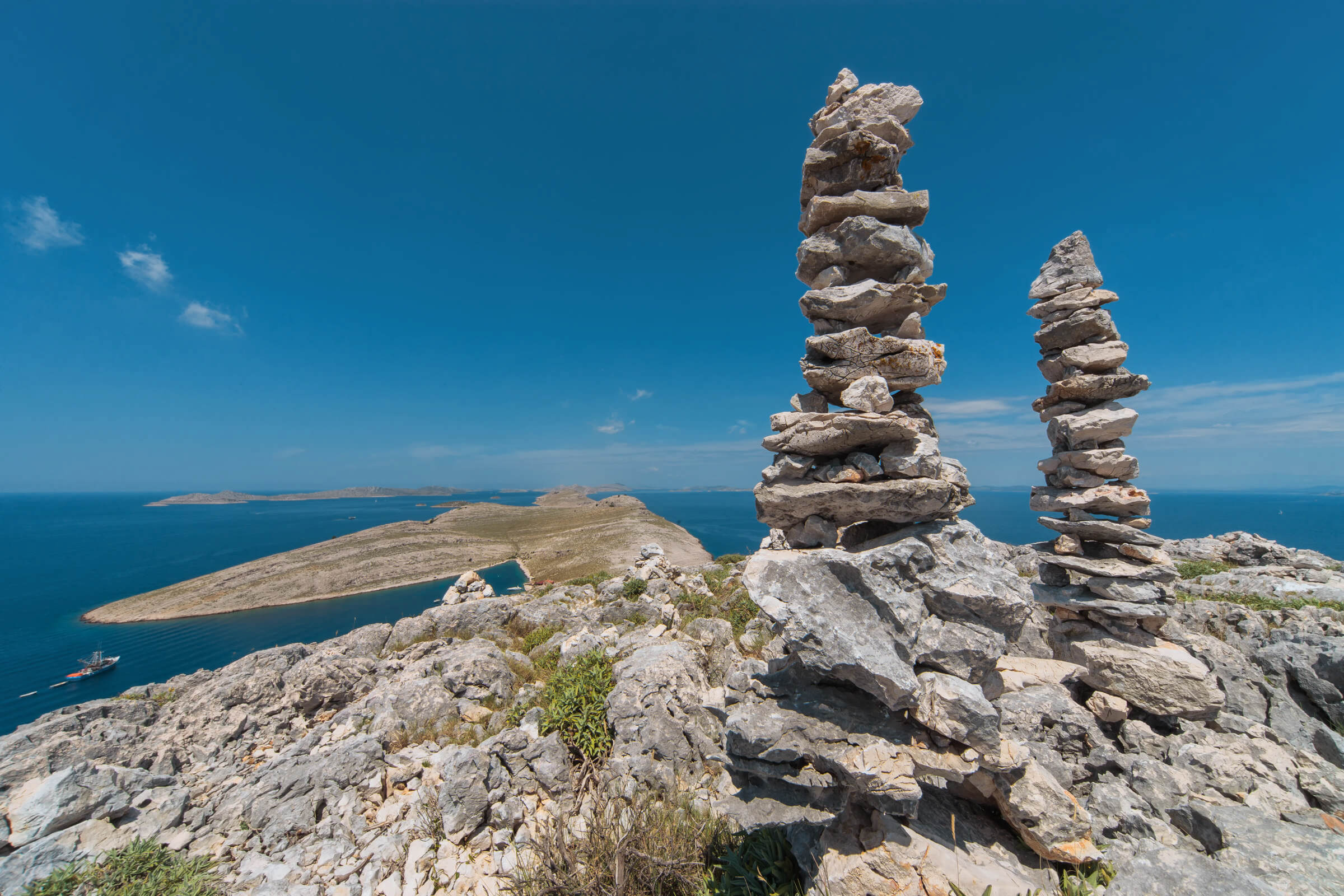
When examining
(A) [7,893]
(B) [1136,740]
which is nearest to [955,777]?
(B) [1136,740]

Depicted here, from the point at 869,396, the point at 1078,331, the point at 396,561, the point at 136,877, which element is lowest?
the point at 396,561

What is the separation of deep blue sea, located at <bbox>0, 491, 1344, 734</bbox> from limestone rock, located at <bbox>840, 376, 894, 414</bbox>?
194 ft

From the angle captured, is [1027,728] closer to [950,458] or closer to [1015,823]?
[1015,823]

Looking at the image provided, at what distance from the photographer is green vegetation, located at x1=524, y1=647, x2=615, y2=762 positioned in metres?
9.66

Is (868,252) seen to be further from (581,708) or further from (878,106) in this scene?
(581,708)

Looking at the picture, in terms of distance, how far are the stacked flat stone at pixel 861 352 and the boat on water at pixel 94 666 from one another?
2626 inches

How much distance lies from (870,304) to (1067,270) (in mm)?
6774

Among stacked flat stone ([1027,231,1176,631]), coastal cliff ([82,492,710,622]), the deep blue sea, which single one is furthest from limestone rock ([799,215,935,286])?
the deep blue sea

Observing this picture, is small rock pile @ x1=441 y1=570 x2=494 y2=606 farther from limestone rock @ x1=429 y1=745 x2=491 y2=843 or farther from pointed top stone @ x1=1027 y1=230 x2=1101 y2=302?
pointed top stone @ x1=1027 y1=230 x2=1101 y2=302

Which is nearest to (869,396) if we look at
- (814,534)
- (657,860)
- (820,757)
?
(814,534)

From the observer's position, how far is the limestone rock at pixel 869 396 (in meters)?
6.93

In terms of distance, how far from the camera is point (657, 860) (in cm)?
639

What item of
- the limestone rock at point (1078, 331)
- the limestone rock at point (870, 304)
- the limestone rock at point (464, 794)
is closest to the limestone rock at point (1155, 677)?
the limestone rock at point (1078, 331)

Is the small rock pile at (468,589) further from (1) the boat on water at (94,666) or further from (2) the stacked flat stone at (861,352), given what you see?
(1) the boat on water at (94,666)
